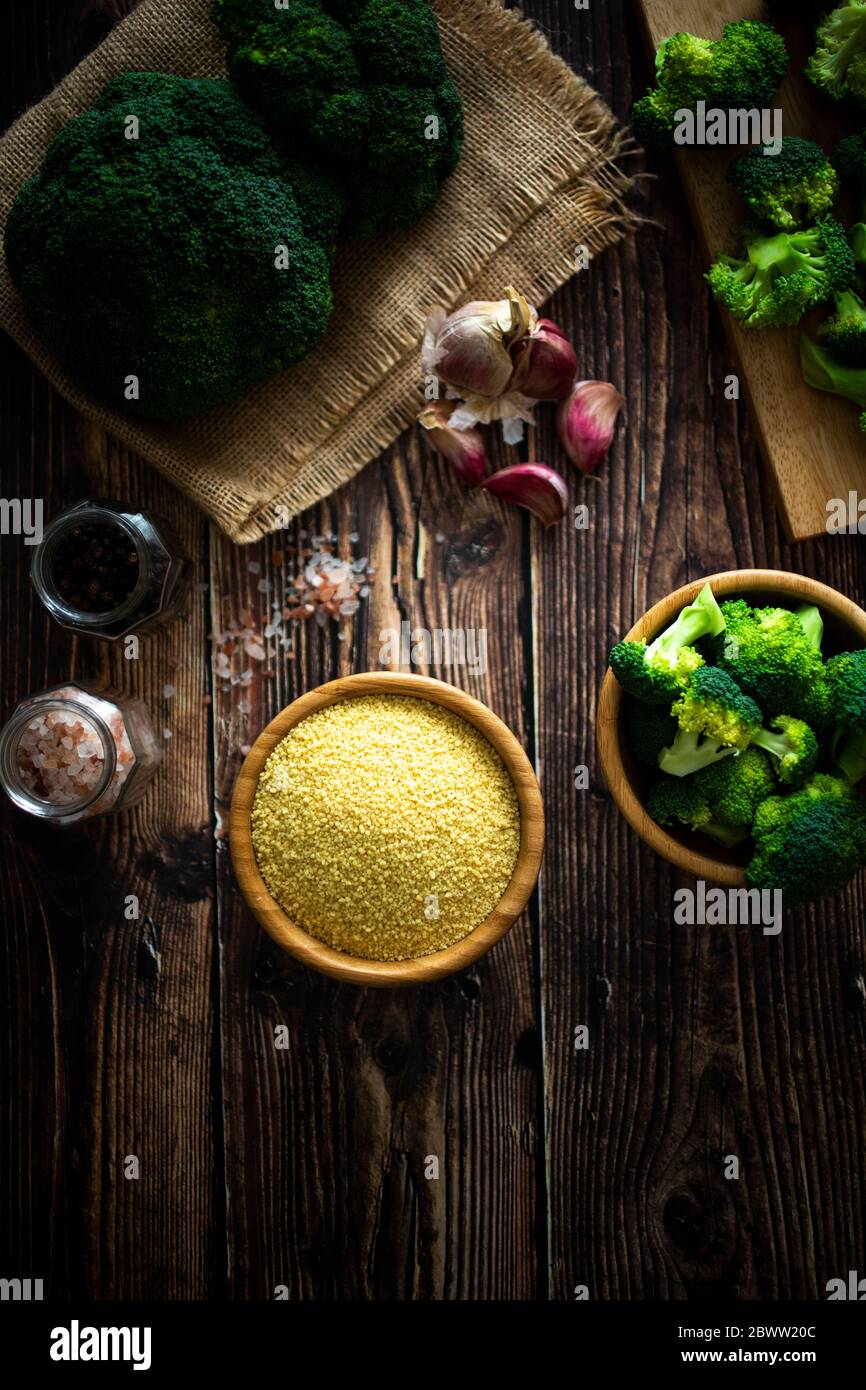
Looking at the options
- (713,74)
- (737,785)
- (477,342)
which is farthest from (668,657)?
(713,74)

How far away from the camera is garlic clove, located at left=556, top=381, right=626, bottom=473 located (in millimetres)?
1573

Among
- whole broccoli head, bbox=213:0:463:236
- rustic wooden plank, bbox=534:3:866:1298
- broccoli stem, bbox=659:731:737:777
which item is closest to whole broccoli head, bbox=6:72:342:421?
whole broccoli head, bbox=213:0:463:236

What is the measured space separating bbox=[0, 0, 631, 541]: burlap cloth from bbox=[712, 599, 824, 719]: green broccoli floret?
23.4 inches

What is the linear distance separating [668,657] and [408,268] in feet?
2.37

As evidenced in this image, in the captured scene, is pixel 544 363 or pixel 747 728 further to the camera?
pixel 544 363

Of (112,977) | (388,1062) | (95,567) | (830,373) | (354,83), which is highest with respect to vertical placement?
(354,83)

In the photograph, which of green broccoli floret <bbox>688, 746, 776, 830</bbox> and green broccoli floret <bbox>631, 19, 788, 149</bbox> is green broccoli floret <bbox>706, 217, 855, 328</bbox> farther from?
green broccoli floret <bbox>688, 746, 776, 830</bbox>

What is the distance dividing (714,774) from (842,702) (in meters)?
0.20

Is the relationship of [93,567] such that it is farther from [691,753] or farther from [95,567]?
[691,753]

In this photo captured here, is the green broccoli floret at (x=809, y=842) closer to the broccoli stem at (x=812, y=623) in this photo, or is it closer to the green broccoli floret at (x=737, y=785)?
the green broccoli floret at (x=737, y=785)

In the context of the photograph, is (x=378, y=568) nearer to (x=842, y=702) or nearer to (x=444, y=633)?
(x=444, y=633)

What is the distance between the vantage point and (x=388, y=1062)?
1606 mm

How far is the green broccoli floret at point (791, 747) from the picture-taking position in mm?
1394

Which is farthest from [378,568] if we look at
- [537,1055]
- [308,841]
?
[537,1055]
